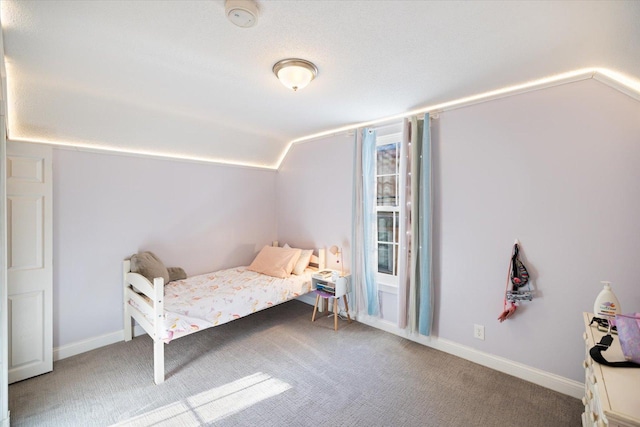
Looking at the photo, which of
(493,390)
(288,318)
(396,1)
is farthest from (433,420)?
(396,1)

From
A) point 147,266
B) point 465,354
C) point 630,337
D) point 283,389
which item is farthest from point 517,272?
point 147,266

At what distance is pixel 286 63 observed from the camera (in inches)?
76.5

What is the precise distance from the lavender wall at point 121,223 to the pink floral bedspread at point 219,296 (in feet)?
1.51

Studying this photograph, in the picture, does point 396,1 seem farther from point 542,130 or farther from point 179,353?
point 179,353

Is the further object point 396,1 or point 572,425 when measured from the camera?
point 572,425

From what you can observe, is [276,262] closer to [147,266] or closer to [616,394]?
[147,266]

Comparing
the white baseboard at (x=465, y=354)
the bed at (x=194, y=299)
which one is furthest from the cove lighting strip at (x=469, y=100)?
the white baseboard at (x=465, y=354)

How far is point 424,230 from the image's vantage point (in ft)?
9.32

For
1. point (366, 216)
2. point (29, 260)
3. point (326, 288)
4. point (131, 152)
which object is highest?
point (131, 152)

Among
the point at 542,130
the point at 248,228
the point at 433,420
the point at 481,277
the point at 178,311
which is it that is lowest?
the point at 433,420

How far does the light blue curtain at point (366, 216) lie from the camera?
336 centimetres

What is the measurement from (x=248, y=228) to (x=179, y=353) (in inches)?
75.5

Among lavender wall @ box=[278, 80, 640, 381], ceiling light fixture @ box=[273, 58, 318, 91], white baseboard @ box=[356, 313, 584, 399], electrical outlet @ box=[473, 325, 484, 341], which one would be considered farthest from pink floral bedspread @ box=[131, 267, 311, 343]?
ceiling light fixture @ box=[273, 58, 318, 91]

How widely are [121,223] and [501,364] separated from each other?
13.0 feet
